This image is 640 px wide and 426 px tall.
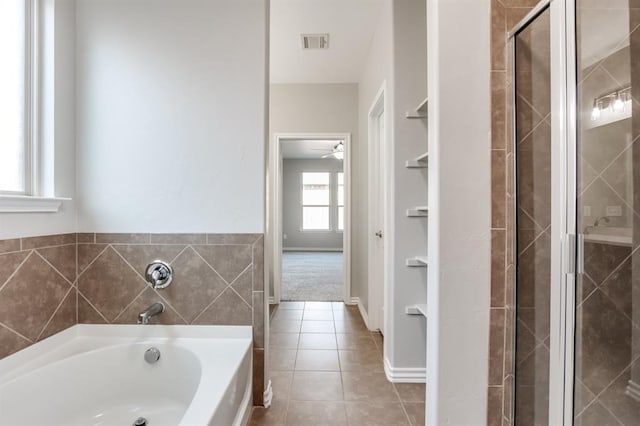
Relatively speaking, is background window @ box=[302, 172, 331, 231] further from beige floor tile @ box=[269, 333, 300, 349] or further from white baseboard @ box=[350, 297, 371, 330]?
beige floor tile @ box=[269, 333, 300, 349]

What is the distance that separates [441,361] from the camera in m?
1.34

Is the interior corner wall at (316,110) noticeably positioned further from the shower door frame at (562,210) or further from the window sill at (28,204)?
the shower door frame at (562,210)

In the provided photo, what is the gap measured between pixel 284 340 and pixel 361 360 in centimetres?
73

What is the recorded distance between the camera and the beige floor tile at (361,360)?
2.36m

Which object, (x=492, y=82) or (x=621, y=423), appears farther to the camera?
(x=492, y=82)

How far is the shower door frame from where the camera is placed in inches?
45.5

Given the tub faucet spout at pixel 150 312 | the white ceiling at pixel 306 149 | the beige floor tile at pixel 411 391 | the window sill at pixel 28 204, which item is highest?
the white ceiling at pixel 306 149

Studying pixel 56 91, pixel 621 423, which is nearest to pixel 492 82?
pixel 621 423

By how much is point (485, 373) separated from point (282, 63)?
3.21 meters

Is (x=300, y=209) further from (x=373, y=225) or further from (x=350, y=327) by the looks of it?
(x=350, y=327)

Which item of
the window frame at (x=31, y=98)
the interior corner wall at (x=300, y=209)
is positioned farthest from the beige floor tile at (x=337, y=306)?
the interior corner wall at (x=300, y=209)

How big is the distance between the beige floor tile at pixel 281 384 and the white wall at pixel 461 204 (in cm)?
99

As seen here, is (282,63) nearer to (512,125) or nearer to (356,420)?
(512,125)

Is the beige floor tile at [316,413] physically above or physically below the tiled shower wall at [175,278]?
below
